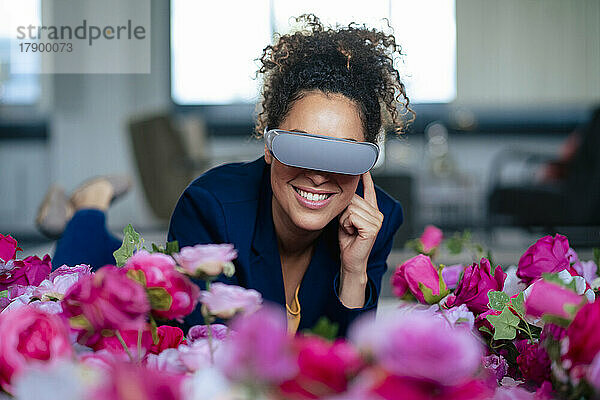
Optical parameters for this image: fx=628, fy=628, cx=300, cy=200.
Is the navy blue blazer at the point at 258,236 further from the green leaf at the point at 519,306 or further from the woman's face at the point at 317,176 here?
the green leaf at the point at 519,306

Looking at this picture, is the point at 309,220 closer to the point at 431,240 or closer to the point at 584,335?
the point at 431,240

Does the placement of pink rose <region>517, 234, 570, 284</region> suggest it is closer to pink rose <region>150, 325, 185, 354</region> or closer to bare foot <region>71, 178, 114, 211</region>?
pink rose <region>150, 325, 185, 354</region>

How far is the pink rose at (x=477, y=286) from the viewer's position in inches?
20.6

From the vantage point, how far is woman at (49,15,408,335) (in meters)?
0.74

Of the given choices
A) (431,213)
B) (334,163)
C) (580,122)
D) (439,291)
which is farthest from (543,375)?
(580,122)

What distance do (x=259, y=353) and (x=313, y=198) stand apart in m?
0.53

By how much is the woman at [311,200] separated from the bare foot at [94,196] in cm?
60

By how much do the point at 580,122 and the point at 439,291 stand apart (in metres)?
4.34

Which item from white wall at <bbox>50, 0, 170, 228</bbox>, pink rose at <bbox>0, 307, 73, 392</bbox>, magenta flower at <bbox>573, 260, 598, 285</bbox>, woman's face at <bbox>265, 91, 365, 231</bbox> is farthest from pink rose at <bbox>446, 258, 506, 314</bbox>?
white wall at <bbox>50, 0, 170, 228</bbox>

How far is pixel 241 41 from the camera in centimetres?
402

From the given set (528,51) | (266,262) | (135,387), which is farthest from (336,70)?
(528,51)

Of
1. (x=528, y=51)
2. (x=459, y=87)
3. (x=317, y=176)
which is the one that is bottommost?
(x=317, y=176)

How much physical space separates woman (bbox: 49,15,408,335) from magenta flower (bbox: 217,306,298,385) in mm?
438

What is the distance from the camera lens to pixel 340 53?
2.63 ft
